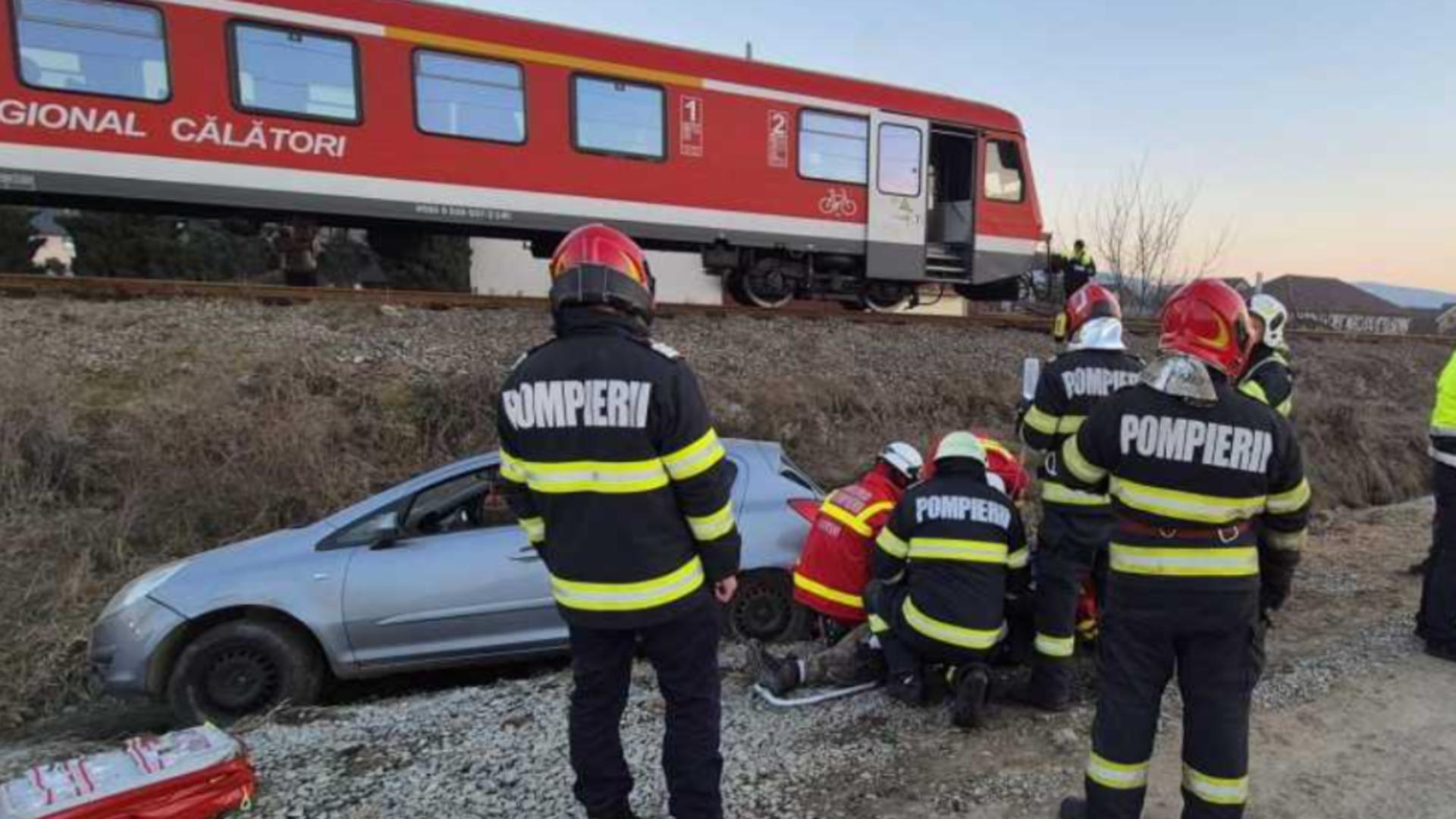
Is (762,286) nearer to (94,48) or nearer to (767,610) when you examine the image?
(767,610)

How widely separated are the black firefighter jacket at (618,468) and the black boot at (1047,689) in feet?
6.14

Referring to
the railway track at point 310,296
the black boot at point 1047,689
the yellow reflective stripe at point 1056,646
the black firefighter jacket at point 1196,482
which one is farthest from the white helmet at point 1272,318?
the railway track at point 310,296

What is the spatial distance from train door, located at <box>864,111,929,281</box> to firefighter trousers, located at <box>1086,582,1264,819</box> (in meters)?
8.96

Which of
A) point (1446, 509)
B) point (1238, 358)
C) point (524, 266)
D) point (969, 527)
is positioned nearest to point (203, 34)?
point (969, 527)

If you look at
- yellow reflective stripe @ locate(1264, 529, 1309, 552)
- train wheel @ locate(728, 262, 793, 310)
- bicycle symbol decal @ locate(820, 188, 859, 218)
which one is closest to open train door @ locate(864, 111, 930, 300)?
bicycle symbol decal @ locate(820, 188, 859, 218)

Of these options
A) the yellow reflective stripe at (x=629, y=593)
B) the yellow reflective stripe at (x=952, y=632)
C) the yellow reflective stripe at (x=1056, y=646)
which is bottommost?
A: the yellow reflective stripe at (x=1056, y=646)

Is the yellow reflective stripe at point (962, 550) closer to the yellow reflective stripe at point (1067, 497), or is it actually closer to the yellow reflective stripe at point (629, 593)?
the yellow reflective stripe at point (1067, 497)

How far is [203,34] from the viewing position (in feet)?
25.7

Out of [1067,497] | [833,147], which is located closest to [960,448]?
[1067,497]

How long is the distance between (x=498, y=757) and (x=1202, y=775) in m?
2.41

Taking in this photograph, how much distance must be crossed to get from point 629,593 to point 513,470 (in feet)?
1.75

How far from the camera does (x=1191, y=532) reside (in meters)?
2.63

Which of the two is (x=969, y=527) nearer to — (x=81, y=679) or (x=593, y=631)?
(x=593, y=631)

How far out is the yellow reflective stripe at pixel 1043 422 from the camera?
13.0 ft
